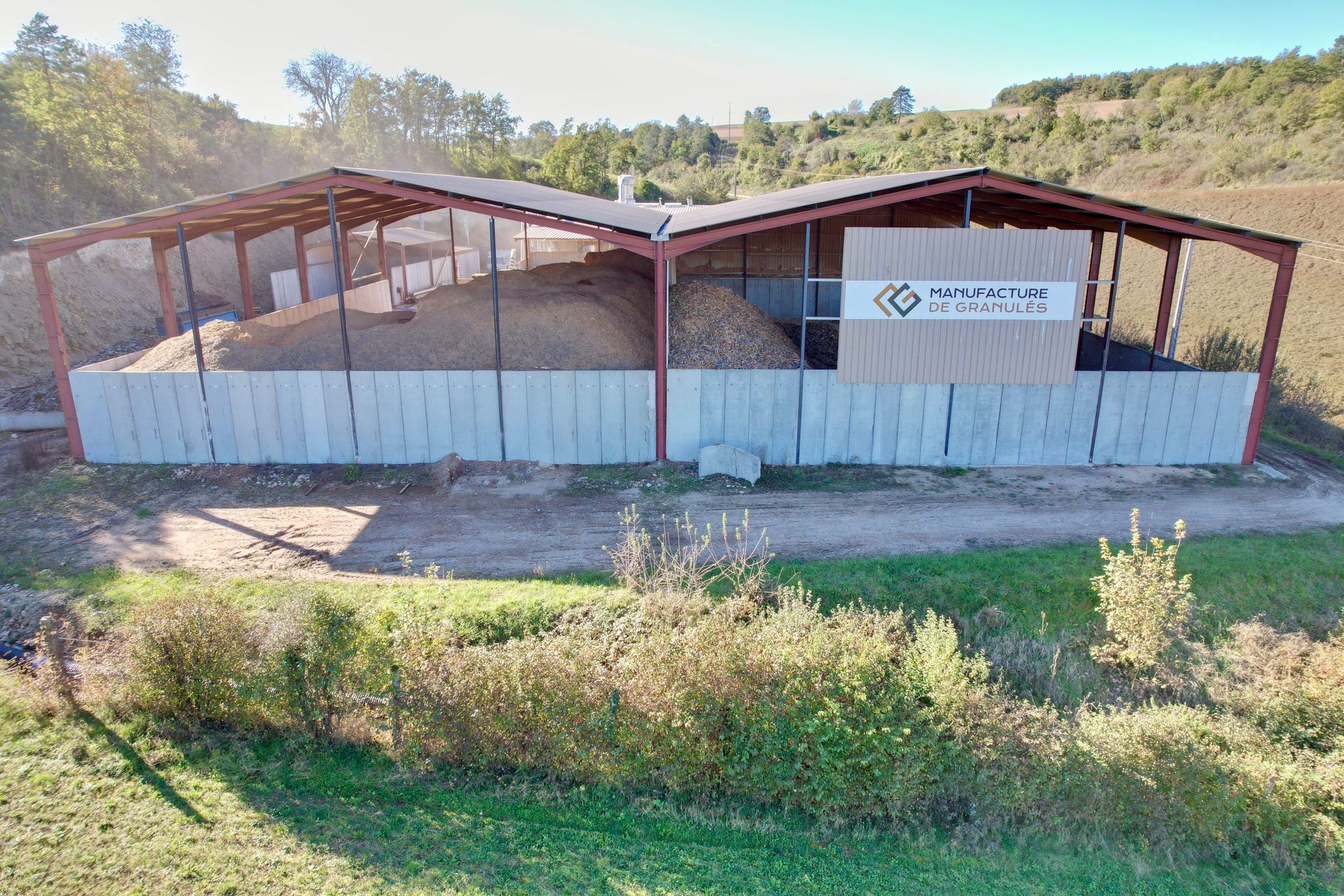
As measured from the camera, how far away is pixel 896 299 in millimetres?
14789

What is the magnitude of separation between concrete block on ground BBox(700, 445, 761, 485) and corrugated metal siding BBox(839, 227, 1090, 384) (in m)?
2.52

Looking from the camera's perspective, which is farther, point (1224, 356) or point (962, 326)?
point (1224, 356)

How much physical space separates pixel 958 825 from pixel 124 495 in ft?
47.7

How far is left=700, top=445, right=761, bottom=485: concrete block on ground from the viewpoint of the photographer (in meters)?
14.5

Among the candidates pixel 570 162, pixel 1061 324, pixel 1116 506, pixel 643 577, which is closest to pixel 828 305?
pixel 1061 324

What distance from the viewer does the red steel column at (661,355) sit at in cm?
1420

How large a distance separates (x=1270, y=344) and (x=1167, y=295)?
3.25 metres

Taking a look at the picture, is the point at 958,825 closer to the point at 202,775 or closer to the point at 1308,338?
the point at 202,775

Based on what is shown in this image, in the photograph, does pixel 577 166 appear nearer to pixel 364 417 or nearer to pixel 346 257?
pixel 346 257

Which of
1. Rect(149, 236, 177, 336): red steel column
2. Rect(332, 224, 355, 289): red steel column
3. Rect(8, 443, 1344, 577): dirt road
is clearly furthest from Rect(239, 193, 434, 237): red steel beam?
Rect(8, 443, 1344, 577): dirt road

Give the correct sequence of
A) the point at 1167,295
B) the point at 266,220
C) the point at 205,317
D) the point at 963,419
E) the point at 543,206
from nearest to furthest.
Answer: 1. the point at 543,206
2. the point at 963,419
3. the point at 1167,295
4. the point at 266,220
5. the point at 205,317

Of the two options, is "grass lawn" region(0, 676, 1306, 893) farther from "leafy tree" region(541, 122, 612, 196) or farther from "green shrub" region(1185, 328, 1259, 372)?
"leafy tree" region(541, 122, 612, 196)

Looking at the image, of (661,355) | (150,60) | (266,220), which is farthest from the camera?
(150,60)

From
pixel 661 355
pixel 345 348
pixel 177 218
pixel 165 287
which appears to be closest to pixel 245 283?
pixel 165 287
